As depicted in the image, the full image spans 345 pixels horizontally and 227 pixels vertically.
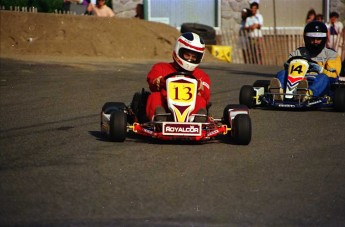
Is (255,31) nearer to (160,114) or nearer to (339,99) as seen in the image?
(339,99)

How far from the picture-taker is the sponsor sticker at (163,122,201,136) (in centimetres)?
940

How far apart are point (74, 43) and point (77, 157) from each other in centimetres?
1458

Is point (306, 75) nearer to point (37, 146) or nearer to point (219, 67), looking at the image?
point (37, 146)

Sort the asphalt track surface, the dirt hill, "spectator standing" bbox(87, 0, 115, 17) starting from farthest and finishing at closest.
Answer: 1. "spectator standing" bbox(87, 0, 115, 17)
2. the dirt hill
3. the asphalt track surface

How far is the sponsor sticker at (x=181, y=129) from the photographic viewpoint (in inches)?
370

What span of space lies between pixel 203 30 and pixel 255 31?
2.17m

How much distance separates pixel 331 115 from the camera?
13008mm

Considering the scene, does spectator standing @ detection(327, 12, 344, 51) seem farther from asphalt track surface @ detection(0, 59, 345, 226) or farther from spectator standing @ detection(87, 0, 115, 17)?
asphalt track surface @ detection(0, 59, 345, 226)

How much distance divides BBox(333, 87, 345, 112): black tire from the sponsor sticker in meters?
4.16

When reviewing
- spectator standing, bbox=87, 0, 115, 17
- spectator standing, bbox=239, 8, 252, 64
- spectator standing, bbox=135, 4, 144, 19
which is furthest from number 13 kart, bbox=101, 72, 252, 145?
spectator standing, bbox=135, 4, 144, 19

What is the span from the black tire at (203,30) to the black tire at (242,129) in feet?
56.3

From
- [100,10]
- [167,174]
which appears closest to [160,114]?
[167,174]

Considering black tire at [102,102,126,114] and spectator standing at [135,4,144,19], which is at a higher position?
black tire at [102,102,126,114]

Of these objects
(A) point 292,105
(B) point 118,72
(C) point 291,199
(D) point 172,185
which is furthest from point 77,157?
(B) point 118,72
